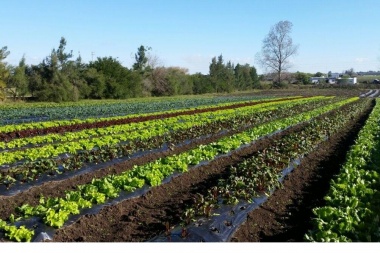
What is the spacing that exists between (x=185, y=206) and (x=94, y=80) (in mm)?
41423

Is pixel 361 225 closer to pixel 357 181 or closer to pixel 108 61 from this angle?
pixel 357 181

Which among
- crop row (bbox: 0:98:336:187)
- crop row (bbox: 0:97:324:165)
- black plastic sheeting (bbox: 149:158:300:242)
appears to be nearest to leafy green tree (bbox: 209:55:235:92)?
crop row (bbox: 0:98:336:187)

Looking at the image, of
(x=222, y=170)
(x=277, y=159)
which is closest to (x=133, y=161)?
(x=222, y=170)

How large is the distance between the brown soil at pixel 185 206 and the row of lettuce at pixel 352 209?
1.94 ft

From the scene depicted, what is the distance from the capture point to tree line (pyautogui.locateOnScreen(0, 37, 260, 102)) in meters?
41.3

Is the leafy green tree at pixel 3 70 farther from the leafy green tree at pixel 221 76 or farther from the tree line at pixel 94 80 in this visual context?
the leafy green tree at pixel 221 76

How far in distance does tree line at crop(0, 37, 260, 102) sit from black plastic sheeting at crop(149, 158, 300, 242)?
A: 35322 mm

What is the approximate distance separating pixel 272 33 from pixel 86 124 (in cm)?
2713

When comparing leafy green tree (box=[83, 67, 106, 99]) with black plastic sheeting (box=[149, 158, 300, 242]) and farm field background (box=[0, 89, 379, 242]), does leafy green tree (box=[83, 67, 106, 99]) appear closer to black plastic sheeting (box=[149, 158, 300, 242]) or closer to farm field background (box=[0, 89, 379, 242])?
farm field background (box=[0, 89, 379, 242])

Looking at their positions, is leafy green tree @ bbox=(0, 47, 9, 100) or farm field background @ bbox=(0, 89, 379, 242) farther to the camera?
leafy green tree @ bbox=(0, 47, 9, 100)

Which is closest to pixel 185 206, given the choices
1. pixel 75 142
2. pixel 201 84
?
pixel 75 142

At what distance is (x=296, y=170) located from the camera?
1041cm

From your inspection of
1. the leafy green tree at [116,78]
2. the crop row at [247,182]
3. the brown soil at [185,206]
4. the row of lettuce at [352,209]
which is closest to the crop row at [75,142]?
the brown soil at [185,206]

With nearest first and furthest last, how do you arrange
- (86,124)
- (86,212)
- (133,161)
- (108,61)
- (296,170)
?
(86,212) → (296,170) → (133,161) → (86,124) → (108,61)
